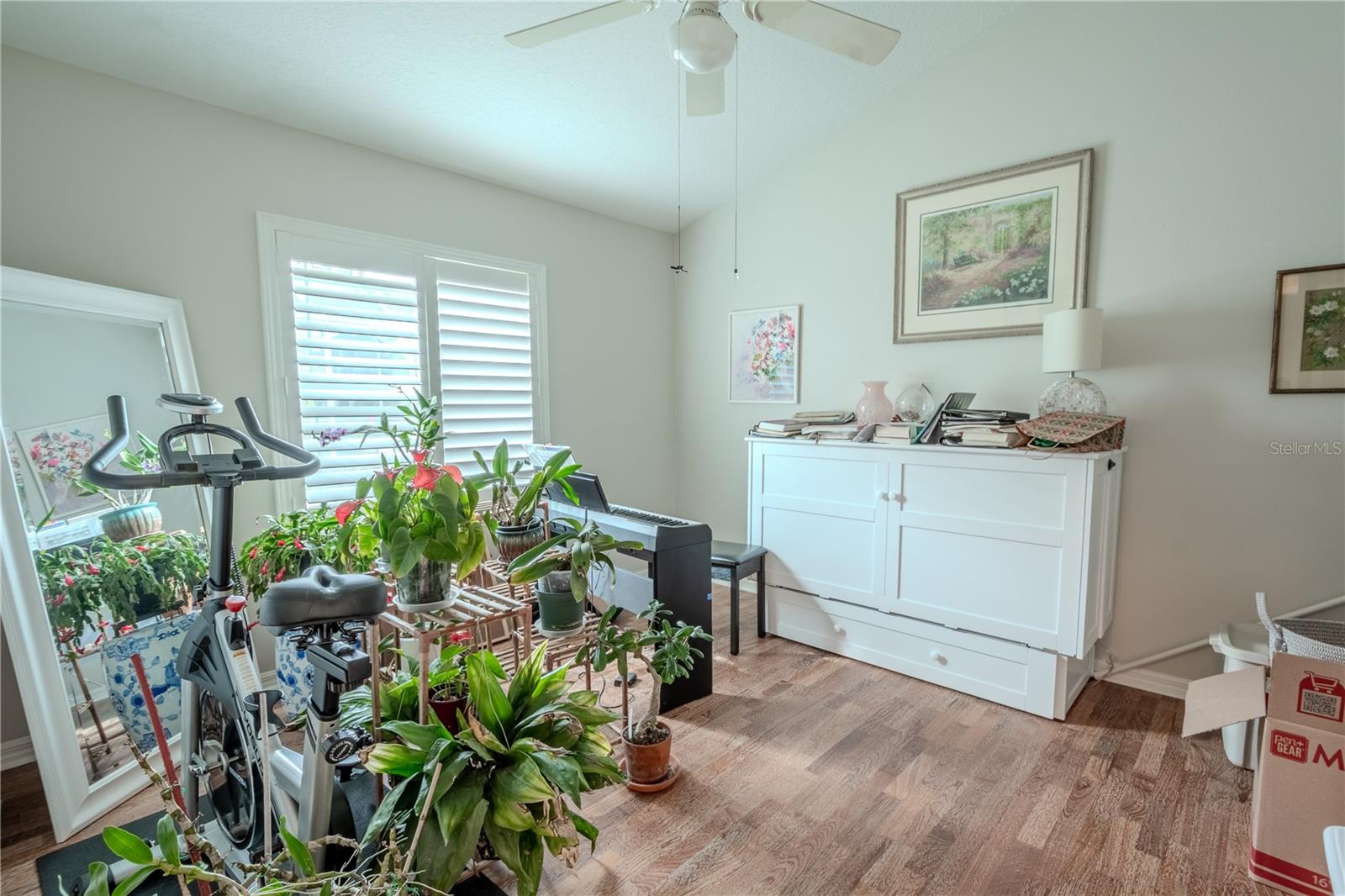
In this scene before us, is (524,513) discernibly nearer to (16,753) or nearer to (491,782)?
(491,782)

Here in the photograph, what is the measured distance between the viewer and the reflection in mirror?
184cm

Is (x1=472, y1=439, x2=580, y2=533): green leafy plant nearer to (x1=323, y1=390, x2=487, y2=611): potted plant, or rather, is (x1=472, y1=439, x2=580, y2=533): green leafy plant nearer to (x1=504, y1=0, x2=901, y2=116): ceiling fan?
(x1=323, y1=390, x2=487, y2=611): potted plant

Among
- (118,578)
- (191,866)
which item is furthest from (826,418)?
(118,578)

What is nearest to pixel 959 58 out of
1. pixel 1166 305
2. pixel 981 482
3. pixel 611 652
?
pixel 1166 305

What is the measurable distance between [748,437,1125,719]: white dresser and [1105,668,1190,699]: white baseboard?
148 mm

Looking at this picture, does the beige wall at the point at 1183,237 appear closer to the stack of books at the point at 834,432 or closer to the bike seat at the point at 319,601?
the stack of books at the point at 834,432

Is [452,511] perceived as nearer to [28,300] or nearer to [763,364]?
[28,300]

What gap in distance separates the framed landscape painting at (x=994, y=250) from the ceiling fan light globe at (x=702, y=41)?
5.94 ft

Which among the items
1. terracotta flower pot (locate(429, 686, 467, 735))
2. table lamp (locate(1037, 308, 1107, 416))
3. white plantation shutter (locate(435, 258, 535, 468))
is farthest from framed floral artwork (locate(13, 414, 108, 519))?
table lamp (locate(1037, 308, 1107, 416))

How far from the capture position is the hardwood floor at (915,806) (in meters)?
1.62

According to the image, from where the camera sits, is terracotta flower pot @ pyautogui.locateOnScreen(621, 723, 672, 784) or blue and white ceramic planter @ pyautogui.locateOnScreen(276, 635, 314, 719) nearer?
terracotta flower pot @ pyautogui.locateOnScreen(621, 723, 672, 784)

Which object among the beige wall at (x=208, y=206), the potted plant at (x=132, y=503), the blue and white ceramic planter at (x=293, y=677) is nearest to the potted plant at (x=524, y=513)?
the blue and white ceramic planter at (x=293, y=677)

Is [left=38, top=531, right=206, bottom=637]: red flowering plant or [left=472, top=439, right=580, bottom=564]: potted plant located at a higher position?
[left=472, top=439, right=580, bottom=564]: potted plant

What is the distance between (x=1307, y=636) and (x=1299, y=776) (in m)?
0.68
